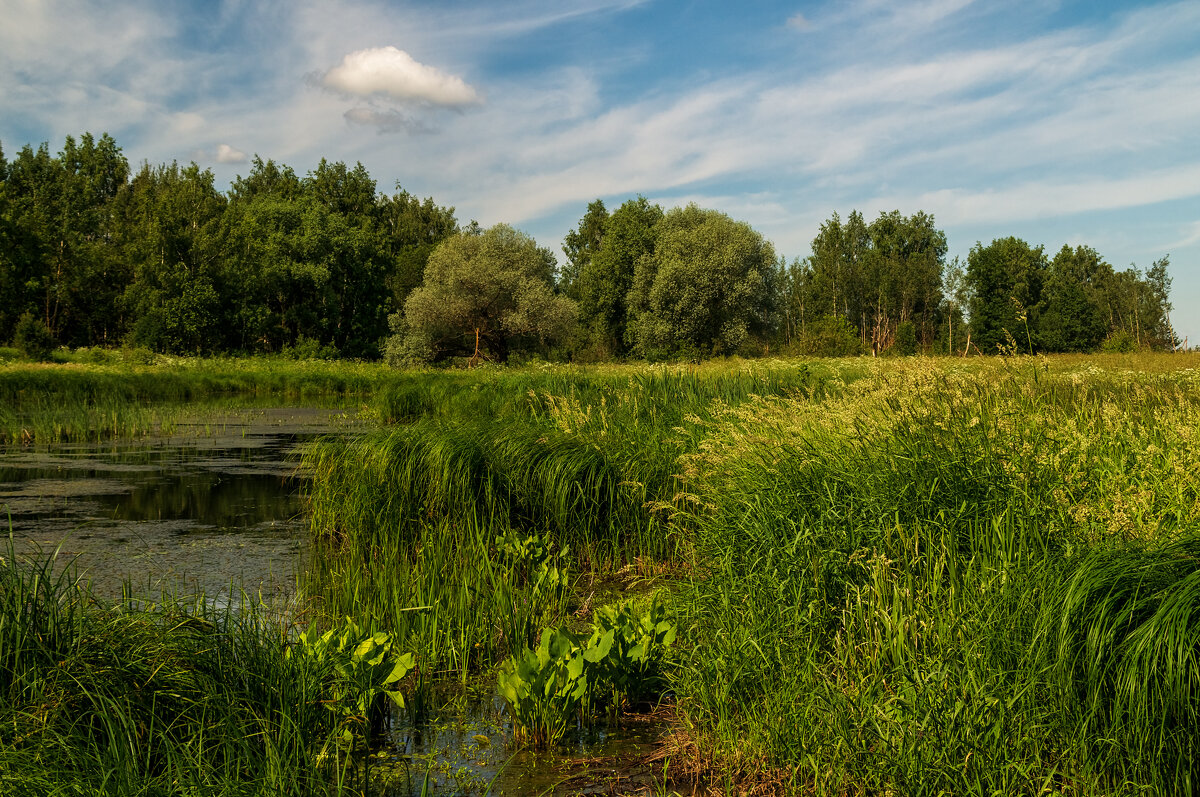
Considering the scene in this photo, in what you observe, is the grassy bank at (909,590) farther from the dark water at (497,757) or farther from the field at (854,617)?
the dark water at (497,757)

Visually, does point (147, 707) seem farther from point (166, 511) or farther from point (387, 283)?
point (387, 283)

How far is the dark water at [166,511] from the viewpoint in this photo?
20.4 ft

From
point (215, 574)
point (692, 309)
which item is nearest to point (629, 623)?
point (215, 574)

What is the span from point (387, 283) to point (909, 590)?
194 ft

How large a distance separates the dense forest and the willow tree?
0.10 m

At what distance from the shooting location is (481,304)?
3800 centimetres

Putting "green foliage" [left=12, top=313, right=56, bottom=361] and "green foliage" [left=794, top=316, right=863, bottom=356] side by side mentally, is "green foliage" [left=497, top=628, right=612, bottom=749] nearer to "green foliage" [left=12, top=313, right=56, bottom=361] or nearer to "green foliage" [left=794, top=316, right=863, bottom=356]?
"green foliage" [left=12, top=313, right=56, bottom=361]

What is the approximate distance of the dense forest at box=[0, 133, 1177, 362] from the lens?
126 ft

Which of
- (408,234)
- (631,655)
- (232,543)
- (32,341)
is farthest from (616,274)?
(631,655)

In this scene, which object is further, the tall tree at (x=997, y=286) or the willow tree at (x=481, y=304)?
the tall tree at (x=997, y=286)

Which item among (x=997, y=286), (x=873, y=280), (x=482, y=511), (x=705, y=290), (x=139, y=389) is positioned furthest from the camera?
(x=873, y=280)

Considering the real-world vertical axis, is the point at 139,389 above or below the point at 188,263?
below

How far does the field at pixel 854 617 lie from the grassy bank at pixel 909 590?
0.05 ft

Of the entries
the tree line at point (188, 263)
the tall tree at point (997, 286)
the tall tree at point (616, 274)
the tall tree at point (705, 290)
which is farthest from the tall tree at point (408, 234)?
the tall tree at point (997, 286)
